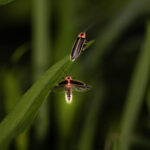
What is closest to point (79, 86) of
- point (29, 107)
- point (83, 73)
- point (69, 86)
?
point (69, 86)

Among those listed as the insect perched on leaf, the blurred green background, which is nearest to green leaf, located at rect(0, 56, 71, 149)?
the blurred green background

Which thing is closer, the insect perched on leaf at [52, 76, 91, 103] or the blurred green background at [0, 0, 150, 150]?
the insect perched on leaf at [52, 76, 91, 103]

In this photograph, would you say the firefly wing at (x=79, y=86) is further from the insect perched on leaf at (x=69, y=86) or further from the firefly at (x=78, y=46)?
the firefly at (x=78, y=46)

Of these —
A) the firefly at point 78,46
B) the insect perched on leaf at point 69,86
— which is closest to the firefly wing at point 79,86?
the insect perched on leaf at point 69,86

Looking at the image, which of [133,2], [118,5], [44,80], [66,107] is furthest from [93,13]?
[44,80]

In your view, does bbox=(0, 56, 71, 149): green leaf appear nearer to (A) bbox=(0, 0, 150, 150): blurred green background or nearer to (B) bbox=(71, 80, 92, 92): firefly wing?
(A) bbox=(0, 0, 150, 150): blurred green background

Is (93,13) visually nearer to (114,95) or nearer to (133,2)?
(114,95)
